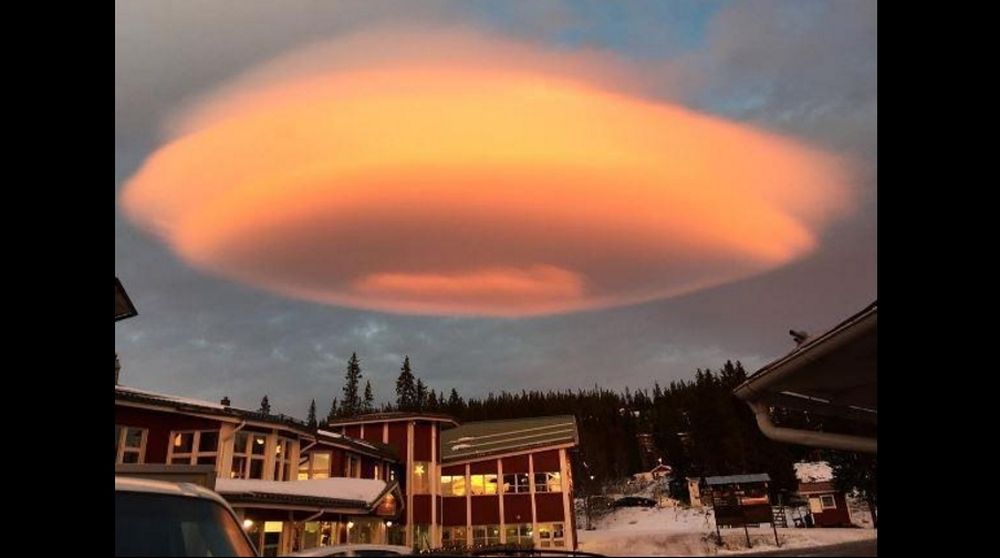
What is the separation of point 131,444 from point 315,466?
1033 centimetres

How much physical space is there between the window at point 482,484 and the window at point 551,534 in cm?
370

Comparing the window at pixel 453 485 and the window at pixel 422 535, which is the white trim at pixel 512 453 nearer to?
the window at pixel 453 485

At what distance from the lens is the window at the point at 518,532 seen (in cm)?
3838

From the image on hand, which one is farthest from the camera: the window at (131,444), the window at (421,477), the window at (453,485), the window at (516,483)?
the window at (453,485)

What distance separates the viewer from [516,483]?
131 ft

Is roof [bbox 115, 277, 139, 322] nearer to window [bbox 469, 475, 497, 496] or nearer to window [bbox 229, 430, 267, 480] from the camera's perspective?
window [bbox 229, 430, 267, 480]

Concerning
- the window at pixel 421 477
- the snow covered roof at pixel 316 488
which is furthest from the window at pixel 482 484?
the snow covered roof at pixel 316 488

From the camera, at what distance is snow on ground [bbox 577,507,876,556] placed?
42531mm

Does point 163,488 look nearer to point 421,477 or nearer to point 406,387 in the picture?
point 421,477
